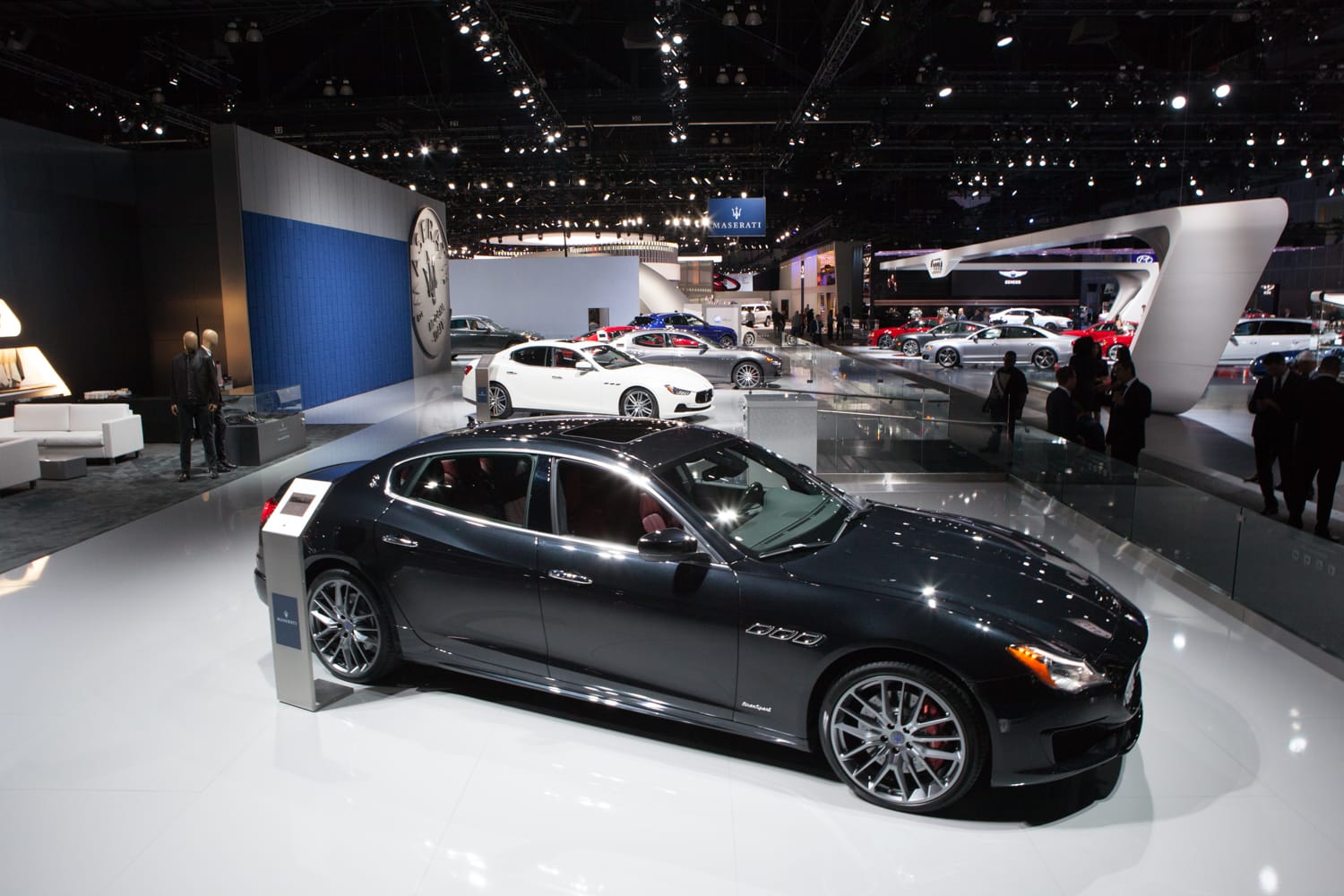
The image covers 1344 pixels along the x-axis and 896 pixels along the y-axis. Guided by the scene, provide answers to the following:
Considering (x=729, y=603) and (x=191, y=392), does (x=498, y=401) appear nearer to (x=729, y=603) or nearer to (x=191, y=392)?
(x=191, y=392)

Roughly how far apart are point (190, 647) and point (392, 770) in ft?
6.67

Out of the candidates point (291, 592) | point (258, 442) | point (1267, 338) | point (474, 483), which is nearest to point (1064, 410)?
point (474, 483)

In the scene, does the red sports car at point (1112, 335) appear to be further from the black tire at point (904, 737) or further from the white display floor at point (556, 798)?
the black tire at point (904, 737)

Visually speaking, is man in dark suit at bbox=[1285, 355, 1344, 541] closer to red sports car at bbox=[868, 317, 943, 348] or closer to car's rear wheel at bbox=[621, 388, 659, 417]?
car's rear wheel at bbox=[621, 388, 659, 417]

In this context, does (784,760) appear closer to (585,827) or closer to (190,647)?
(585,827)

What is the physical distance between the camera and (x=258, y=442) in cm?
1014

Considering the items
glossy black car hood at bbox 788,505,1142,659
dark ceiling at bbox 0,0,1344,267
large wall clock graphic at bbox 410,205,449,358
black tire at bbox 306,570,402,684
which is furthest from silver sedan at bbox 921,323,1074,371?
black tire at bbox 306,570,402,684

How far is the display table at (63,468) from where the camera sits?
9219 millimetres

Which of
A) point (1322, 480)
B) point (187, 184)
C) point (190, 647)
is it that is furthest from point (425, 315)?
point (1322, 480)

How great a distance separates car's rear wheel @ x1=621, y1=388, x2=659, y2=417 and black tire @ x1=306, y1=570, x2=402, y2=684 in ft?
26.4

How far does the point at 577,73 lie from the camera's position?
64.5 ft

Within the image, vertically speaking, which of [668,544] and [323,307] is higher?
[323,307]

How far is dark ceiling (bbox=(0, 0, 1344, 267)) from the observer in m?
14.3

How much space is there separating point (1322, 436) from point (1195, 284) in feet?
23.4
